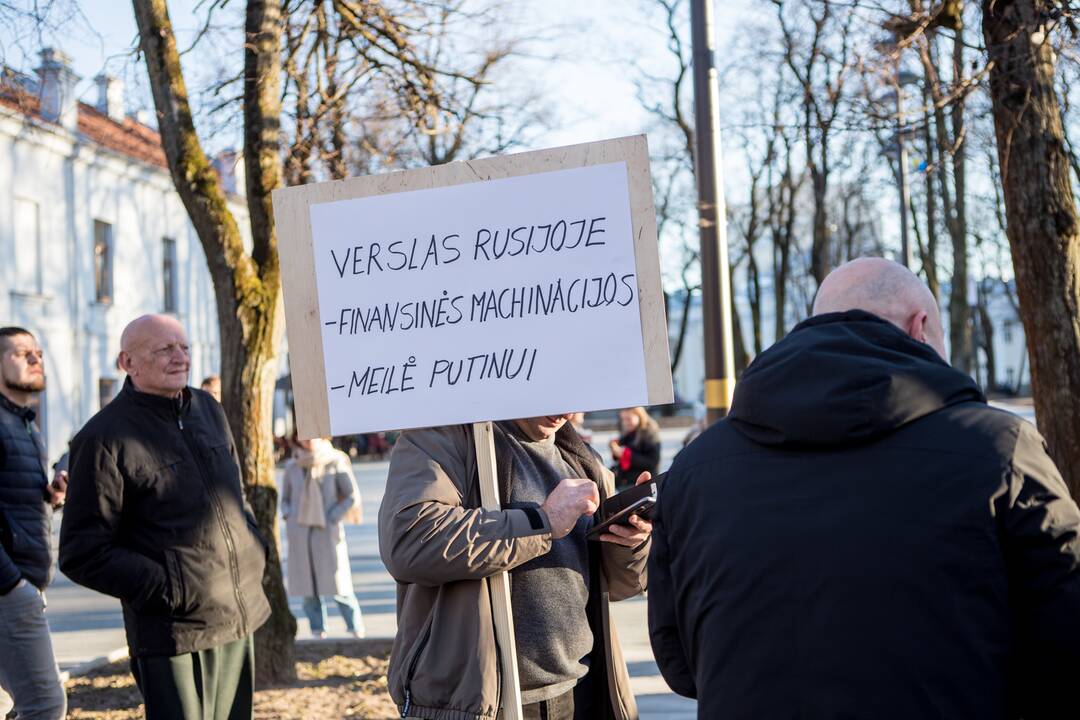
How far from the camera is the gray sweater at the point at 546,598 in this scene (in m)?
3.29

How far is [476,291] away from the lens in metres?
3.20

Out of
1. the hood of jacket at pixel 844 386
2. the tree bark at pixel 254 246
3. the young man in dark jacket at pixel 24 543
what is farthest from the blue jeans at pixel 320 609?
the hood of jacket at pixel 844 386

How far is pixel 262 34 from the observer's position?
23.1 ft

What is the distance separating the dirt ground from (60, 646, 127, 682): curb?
0.05 metres

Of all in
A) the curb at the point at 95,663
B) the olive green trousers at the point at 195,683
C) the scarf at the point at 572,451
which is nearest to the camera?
the scarf at the point at 572,451

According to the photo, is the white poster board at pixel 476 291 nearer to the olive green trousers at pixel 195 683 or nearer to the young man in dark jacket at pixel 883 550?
the young man in dark jacket at pixel 883 550

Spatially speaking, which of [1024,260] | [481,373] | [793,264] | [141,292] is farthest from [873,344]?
[793,264]

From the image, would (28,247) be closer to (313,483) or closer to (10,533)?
(313,483)

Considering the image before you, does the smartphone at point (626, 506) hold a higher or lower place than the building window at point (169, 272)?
lower

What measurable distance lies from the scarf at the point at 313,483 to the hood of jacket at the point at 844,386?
7.26 meters

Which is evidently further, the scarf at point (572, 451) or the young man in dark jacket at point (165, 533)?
the young man in dark jacket at point (165, 533)

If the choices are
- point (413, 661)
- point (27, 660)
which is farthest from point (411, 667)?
point (27, 660)

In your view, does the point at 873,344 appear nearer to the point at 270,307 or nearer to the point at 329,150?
the point at 270,307

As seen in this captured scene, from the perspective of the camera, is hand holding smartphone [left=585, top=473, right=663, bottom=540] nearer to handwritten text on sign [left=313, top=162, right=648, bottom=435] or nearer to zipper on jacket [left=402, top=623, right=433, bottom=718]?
handwritten text on sign [left=313, top=162, right=648, bottom=435]
